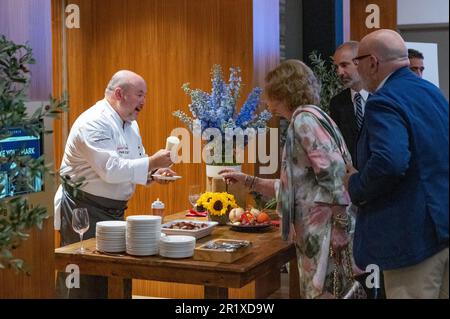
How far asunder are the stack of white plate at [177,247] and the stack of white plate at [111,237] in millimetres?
204

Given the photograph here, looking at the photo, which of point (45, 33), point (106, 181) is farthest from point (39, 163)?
point (106, 181)

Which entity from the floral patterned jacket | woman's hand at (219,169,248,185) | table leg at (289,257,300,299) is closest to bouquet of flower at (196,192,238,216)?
woman's hand at (219,169,248,185)

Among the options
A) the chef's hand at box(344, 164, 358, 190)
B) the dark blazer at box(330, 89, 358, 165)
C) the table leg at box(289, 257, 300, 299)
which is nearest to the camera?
the chef's hand at box(344, 164, 358, 190)

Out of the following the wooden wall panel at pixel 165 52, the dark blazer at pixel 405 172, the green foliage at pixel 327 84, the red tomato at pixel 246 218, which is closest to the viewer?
the dark blazer at pixel 405 172

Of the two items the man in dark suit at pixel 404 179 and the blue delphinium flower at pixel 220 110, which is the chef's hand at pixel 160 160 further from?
the man in dark suit at pixel 404 179

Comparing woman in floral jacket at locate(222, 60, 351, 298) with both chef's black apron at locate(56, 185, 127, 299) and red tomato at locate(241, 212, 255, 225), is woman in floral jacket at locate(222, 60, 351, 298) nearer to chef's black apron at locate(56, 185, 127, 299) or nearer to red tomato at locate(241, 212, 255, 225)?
red tomato at locate(241, 212, 255, 225)

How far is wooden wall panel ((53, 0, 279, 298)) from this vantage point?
492cm

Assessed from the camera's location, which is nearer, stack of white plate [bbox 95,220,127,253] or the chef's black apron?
stack of white plate [bbox 95,220,127,253]

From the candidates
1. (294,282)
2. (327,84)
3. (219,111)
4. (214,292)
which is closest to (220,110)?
(219,111)

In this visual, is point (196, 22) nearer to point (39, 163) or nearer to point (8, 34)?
point (8, 34)

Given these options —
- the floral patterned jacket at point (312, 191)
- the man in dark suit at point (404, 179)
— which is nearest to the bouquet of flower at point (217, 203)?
the floral patterned jacket at point (312, 191)

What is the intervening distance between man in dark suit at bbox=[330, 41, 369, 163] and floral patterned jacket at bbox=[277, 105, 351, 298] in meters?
1.35

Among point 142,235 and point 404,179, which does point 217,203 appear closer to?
point 142,235

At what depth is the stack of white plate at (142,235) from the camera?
2920mm
